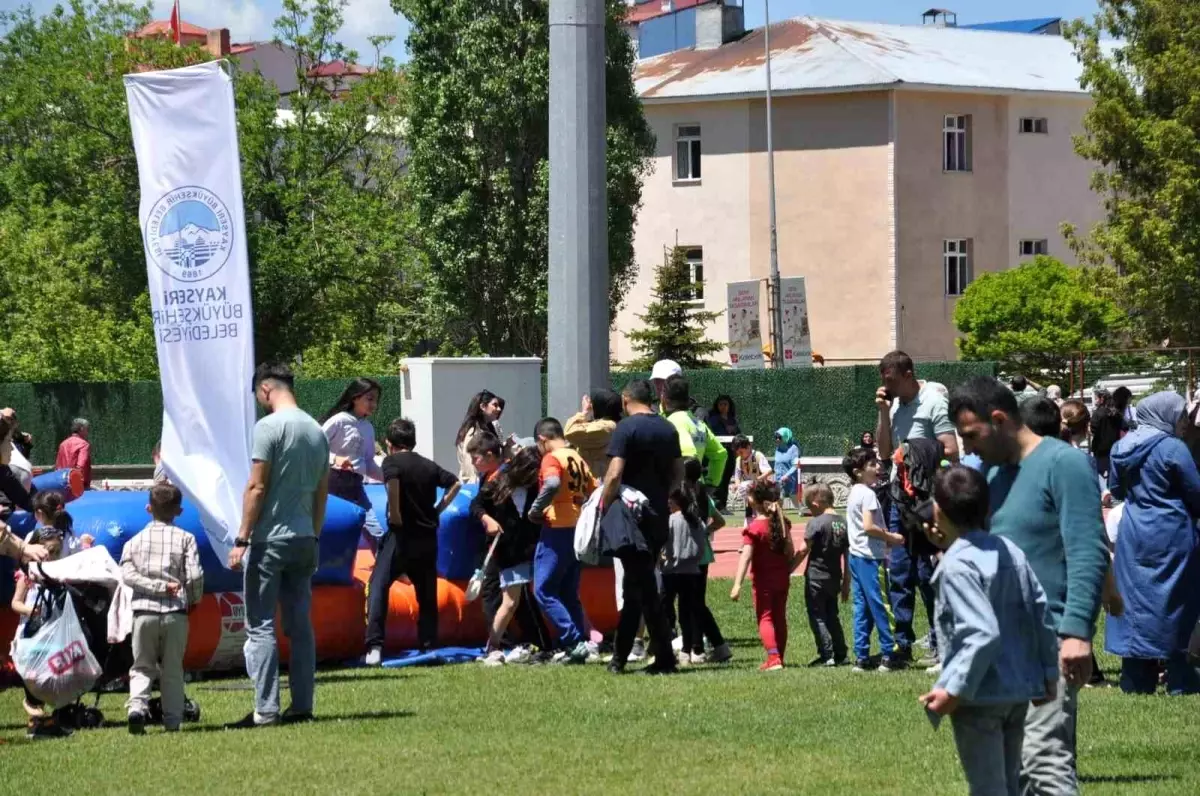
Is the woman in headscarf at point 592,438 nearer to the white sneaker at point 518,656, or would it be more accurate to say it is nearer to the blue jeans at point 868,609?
the white sneaker at point 518,656

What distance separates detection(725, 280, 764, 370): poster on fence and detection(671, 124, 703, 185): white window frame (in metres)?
13.3

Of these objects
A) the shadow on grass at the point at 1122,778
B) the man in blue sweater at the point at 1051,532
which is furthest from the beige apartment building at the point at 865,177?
the man in blue sweater at the point at 1051,532

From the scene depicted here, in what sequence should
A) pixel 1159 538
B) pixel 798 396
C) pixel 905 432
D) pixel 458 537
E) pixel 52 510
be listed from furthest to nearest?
1. pixel 798 396
2. pixel 458 537
3. pixel 905 432
4. pixel 52 510
5. pixel 1159 538

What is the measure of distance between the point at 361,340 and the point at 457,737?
43375 millimetres

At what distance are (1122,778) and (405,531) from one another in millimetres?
5993

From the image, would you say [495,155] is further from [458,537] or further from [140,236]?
[458,537]

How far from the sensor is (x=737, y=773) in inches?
327

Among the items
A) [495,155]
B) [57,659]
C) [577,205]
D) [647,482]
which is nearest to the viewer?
[57,659]

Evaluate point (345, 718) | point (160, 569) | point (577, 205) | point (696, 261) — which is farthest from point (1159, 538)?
point (696, 261)

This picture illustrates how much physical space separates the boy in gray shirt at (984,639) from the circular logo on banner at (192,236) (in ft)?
23.3

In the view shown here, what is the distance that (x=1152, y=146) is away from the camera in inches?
1581

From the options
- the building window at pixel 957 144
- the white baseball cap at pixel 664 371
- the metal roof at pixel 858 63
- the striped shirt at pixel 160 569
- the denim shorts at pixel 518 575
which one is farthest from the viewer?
the building window at pixel 957 144

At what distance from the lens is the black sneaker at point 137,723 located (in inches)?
390

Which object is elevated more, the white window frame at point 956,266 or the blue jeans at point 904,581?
the white window frame at point 956,266
